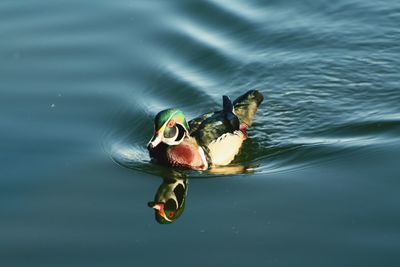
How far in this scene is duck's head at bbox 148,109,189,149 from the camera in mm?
13180

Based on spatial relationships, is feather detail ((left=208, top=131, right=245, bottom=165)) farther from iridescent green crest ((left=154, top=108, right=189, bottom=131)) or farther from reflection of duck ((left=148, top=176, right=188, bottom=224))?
iridescent green crest ((left=154, top=108, right=189, bottom=131))

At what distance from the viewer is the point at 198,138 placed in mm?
13766

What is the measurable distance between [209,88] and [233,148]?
7.65 feet

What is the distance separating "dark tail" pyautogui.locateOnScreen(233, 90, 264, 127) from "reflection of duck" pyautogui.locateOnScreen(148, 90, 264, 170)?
131mm

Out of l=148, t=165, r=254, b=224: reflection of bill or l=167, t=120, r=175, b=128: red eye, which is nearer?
l=148, t=165, r=254, b=224: reflection of bill

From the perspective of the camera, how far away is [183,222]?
11.6 meters

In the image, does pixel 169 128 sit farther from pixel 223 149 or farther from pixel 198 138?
pixel 223 149

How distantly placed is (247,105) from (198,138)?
1375 mm

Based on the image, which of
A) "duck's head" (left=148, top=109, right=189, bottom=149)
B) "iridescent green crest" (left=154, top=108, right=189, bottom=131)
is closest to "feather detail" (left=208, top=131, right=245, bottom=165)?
"duck's head" (left=148, top=109, right=189, bottom=149)

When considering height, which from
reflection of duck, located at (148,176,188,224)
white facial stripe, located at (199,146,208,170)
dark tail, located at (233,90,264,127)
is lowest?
reflection of duck, located at (148,176,188,224)

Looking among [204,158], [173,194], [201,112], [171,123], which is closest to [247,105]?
[201,112]

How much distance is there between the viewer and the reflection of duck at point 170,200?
11914 millimetres

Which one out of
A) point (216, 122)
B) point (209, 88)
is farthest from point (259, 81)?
point (216, 122)

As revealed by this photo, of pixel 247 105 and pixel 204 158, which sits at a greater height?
pixel 247 105
